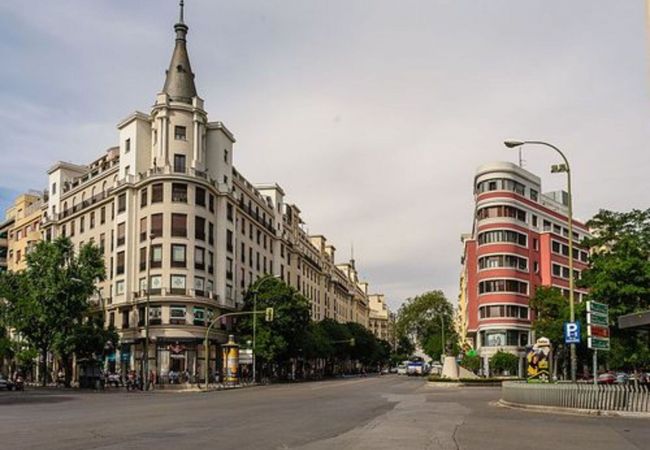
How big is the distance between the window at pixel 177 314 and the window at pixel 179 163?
12.3m

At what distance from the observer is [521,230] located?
8244cm

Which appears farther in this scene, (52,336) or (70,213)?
(70,213)

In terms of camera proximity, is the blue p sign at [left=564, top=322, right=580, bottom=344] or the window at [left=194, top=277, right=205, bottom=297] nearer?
the blue p sign at [left=564, top=322, right=580, bottom=344]

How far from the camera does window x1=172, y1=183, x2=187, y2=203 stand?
65875mm

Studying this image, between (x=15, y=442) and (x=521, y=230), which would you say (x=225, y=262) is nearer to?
(x=521, y=230)

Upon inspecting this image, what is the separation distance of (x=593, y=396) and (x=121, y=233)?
178 ft

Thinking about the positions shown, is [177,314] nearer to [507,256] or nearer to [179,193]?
[179,193]

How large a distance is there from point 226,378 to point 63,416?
131 ft

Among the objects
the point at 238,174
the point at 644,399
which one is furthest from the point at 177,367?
the point at 644,399

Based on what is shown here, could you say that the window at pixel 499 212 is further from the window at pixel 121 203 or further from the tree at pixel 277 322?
the window at pixel 121 203

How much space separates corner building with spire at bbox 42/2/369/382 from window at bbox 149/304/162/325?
86 millimetres

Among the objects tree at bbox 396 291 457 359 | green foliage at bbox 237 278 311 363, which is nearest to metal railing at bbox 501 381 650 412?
green foliage at bbox 237 278 311 363

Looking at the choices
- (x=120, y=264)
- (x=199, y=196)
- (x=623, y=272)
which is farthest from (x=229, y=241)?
(x=623, y=272)

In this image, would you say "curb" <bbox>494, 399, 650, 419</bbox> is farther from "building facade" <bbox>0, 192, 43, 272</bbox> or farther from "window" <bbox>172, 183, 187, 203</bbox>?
"building facade" <bbox>0, 192, 43, 272</bbox>
